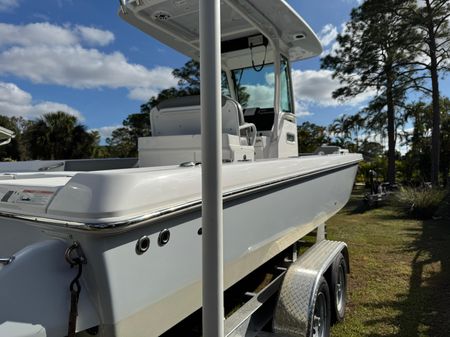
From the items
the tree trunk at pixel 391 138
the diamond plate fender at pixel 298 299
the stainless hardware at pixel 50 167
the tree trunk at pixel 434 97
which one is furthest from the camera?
the tree trunk at pixel 391 138

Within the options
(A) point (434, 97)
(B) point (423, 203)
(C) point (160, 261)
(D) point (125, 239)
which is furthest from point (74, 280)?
(A) point (434, 97)

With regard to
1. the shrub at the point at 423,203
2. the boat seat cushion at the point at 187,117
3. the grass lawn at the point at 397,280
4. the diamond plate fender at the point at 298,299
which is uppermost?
the boat seat cushion at the point at 187,117

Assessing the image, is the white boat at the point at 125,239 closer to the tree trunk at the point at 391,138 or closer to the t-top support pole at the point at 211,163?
the t-top support pole at the point at 211,163

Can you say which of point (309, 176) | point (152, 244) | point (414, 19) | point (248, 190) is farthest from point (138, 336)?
point (414, 19)

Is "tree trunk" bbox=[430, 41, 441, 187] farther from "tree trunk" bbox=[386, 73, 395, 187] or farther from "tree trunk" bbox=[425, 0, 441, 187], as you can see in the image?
"tree trunk" bbox=[386, 73, 395, 187]

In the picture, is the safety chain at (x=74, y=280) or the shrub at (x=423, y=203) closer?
the safety chain at (x=74, y=280)

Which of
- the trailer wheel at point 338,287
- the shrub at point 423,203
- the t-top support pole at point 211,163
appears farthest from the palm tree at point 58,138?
the t-top support pole at point 211,163

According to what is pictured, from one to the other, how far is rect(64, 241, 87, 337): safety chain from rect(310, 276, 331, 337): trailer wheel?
2.01 m

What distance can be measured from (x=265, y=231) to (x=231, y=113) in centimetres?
127

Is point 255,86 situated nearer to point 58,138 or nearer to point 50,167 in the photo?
point 50,167

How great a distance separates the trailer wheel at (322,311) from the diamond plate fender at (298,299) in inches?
5.9

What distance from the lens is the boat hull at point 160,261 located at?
1.38m

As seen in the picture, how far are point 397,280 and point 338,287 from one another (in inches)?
64.4

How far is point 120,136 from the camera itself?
3369 cm
